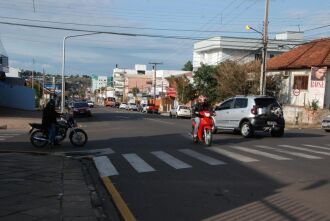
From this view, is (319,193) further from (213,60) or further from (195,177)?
(213,60)

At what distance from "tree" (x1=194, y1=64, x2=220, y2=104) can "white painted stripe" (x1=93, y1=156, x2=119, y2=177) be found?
46.6 metres

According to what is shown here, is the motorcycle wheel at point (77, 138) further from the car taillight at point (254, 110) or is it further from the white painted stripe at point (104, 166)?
the car taillight at point (254, 110)

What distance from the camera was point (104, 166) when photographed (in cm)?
1277

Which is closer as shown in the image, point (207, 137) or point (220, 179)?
point (220, 179)

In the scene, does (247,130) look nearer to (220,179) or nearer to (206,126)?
(206,126)

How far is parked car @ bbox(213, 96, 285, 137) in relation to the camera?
21.7 m

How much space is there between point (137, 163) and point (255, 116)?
9.74m

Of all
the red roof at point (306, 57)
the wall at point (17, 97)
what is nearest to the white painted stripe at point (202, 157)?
the red roof at point (306, 57)

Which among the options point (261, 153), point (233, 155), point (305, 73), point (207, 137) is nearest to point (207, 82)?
point (305, 73)

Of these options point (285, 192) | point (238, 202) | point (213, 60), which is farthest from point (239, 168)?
point (213, 60)

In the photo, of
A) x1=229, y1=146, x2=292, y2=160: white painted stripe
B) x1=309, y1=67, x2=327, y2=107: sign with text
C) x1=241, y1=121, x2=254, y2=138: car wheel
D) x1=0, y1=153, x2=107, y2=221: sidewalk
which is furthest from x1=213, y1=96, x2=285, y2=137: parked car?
x1=309, y1=67, x2=327, y2=107: sign with text

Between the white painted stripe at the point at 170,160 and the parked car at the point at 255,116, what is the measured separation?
23.5ft

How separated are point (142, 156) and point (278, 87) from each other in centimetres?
3471

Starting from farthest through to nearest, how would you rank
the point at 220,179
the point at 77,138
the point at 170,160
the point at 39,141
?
1. the point at 77,138
2. the point at 39,141
3. the point at 170,160
4. the point at 220,179
